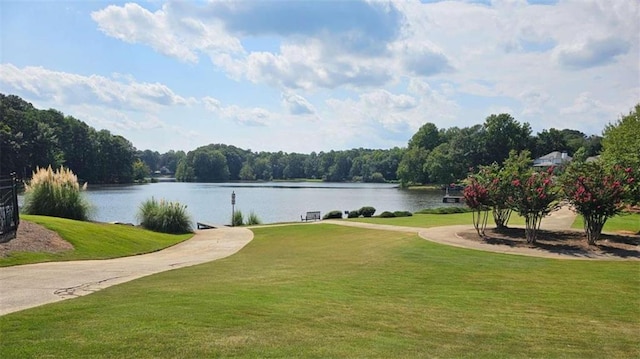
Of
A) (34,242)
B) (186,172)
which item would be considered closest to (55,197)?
(34,242)

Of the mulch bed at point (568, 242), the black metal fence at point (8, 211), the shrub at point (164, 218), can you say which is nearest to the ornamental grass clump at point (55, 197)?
the shrub at point (164, 218)

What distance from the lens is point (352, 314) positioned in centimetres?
710

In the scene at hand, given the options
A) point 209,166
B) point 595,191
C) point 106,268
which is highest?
point 209,166

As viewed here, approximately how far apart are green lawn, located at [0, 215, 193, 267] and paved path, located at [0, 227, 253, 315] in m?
0.59

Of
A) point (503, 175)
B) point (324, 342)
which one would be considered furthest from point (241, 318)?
point (503, 175)

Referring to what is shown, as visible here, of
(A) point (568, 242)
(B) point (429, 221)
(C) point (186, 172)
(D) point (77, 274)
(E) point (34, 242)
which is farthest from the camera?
(C) point (186, 172)

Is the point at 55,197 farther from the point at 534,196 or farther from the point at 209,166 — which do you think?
the point at 209,166

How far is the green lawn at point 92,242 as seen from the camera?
41.3 ft

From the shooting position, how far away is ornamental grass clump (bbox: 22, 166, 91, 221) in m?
20.7

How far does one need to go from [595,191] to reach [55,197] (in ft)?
69.1

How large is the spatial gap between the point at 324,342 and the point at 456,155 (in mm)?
103017

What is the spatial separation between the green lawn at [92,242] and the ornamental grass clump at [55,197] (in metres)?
2.77

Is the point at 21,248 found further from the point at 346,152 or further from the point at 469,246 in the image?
the point at 346,152

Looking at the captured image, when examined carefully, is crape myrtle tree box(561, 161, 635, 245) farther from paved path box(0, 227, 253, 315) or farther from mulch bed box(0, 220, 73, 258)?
mulch bed box(0, 220, 73, 258)
